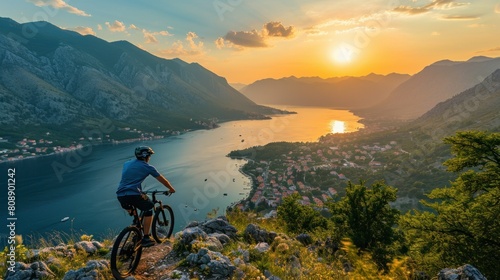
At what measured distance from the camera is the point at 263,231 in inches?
489

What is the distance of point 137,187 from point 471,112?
584 feet

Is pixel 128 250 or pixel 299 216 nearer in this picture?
pixel 128 250

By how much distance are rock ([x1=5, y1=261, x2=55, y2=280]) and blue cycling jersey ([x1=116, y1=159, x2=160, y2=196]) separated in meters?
2.83

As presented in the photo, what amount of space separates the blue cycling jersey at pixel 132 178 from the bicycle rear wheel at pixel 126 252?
1.08m

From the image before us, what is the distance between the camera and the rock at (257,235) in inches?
473

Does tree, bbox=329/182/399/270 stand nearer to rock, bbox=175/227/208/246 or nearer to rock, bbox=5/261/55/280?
rock, bbox=175/227/208/246

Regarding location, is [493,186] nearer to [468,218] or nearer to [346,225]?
[468,218]

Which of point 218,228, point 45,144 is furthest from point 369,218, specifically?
point 45,144

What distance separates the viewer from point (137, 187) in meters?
8.13

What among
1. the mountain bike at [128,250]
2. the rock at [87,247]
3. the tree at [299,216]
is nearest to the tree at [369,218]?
the tree at [299,216]

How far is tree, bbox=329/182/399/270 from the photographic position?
774 inches

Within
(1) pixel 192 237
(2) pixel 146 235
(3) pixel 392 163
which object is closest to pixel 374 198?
(1) pixel 192 237

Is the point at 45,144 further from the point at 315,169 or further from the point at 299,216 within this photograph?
the point at 299,216

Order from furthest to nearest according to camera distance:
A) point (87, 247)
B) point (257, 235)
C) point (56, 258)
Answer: point (257, 235), point (87, 247), point (56, 258)
